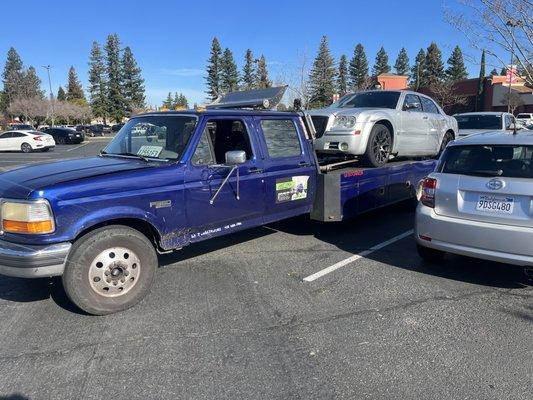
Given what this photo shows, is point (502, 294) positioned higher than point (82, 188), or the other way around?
point (82, 188)

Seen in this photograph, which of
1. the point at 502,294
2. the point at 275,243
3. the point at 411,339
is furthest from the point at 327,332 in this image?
the point at 275,243

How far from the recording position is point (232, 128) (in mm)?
5645

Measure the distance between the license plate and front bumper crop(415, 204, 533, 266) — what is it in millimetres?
140

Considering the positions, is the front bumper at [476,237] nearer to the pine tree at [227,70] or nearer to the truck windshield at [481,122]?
the truck windshield at [481,122]

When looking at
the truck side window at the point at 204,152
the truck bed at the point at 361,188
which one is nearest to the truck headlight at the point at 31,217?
the truck side window at the point at 204,152

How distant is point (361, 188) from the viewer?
702cm

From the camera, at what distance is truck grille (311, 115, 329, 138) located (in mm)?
7459

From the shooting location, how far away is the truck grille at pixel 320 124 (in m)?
7.46

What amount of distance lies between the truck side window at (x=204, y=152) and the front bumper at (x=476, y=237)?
2.37 metres

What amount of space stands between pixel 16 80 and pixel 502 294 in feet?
332

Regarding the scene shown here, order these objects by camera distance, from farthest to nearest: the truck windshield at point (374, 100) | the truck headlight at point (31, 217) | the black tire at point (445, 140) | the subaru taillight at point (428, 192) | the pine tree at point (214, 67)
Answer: the pine tree at point (214, 67) → the black tire at point (445, 140) → the truck windshield at point (374, 100) → the subaru taillight at point (428, 192) → the truck headlight at point (31, 217)

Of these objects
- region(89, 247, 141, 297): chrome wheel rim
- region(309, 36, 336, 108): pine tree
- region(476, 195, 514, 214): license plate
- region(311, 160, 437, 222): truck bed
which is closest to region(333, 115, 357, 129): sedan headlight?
region(311, 160, 437, 222): truck bed

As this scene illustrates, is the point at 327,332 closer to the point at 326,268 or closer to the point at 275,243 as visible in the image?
the point at 326,268

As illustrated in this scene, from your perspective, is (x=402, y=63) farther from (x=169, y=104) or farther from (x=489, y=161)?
(x=489, y=161)
